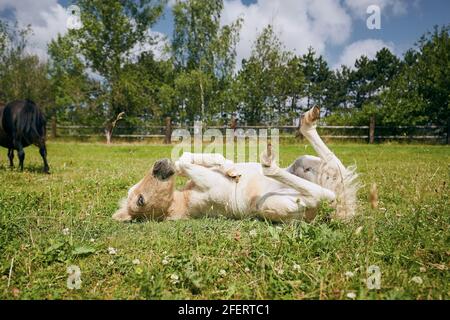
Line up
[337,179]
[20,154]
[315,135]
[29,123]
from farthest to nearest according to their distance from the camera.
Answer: [29,123] → [20,154] → [315,135] → [337,179]

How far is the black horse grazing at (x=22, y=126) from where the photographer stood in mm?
8094

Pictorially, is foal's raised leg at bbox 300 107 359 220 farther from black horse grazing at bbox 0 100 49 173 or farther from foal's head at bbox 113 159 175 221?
black horse grazing at bbox 0 100 49 173

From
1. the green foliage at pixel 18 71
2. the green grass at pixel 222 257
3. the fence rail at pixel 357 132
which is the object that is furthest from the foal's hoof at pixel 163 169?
the green foliage at pixel 18 71

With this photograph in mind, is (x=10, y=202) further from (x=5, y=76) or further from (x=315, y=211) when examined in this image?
(x=5, y=76)

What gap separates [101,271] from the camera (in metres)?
2.32

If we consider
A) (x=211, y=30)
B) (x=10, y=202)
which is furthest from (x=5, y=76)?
(x=10, y=202)

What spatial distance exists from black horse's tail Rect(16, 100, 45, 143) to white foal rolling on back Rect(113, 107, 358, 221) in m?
5.80

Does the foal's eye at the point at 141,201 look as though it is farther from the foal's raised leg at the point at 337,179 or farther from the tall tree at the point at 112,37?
the tall tree at the point at 112,37

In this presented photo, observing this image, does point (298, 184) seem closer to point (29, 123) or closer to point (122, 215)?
point (122, 215)

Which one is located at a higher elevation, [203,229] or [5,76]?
[5,76]

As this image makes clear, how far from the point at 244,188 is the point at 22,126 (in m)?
7.04

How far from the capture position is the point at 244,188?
3539mm

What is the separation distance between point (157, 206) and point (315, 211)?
1.71m

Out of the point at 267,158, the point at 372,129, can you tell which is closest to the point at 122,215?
the point at 267,158
